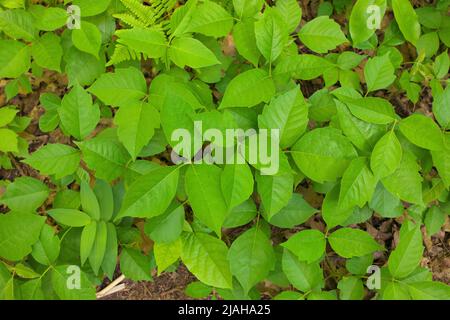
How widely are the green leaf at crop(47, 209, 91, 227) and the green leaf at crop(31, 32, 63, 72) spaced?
2.03ft

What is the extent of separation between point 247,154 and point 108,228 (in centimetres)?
66

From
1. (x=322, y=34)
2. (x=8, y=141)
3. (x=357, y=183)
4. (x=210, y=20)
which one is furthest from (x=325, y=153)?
(x=8, y=141)

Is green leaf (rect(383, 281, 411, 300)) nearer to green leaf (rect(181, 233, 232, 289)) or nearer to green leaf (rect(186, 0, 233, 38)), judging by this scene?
green leaf (rect(181, 233, 232, 289))

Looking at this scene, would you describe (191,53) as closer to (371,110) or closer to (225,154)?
(225,154)

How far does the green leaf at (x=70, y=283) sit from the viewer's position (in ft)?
4.85

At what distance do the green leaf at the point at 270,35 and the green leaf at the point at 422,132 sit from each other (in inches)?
21.1

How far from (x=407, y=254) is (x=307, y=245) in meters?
0.35

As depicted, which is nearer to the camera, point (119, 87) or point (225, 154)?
point (225, 154)

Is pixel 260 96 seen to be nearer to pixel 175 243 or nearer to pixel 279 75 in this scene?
pixel 279 75

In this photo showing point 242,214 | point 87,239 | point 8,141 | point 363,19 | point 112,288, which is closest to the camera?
point 87,239

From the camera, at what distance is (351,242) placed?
1567 mm

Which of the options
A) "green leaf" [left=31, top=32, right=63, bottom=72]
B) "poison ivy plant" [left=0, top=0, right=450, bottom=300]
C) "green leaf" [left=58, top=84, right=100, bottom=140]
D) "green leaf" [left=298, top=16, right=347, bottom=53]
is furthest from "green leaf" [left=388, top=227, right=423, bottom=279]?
"green leaf" [left=31, top=32, right=63, bottom=72]

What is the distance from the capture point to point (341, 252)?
5.15 ft

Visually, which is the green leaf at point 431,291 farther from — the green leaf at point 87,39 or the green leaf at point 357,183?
the green leaf at point 87,39
